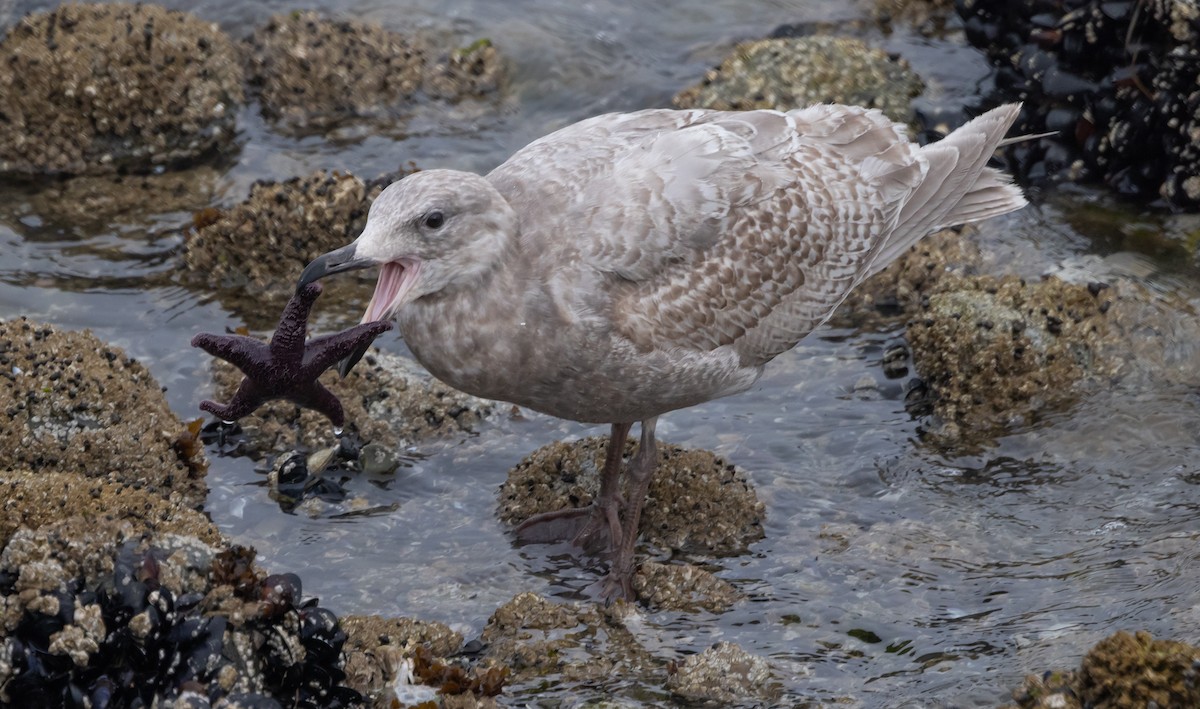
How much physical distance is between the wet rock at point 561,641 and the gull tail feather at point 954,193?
2.83m

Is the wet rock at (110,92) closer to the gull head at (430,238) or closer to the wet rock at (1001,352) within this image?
the gull head at (430,238)

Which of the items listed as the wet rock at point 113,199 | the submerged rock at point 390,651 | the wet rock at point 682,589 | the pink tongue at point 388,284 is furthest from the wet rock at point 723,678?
the wet rock at point 113,199

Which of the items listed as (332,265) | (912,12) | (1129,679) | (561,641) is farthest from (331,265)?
(912,12)

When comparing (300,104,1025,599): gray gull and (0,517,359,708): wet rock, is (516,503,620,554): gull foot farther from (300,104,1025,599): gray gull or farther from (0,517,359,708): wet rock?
(0,517,359,708): wet rock

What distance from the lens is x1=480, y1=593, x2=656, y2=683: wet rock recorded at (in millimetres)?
6164

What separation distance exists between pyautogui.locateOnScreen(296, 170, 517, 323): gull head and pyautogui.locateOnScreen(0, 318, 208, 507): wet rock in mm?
1759

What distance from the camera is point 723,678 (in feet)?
19.4

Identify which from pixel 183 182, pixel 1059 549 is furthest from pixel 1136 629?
pixel 183 182

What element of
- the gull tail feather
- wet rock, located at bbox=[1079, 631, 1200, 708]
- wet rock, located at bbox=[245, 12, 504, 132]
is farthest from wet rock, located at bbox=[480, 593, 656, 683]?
wet rock, located at bbox=[245, 12, 504, 132]

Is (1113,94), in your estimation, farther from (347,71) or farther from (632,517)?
(347,71)

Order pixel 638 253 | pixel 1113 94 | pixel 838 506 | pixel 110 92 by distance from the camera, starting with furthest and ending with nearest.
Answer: pixel 110 92 → pixel 1113 94 → pixel 838 506 → pixel 638 253

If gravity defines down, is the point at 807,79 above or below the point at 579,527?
above

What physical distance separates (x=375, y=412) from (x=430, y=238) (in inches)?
84.5

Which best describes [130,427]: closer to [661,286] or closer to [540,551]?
[540,551]
